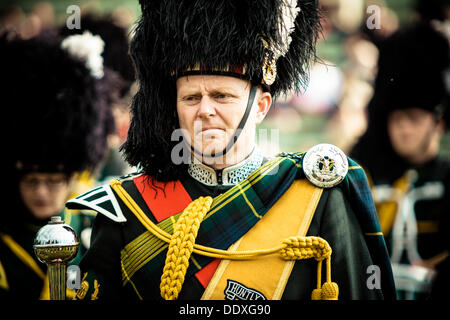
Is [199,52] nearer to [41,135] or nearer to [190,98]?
[190,98]

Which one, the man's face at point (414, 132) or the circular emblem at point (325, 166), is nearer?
the circular emblem at point (325, 166)

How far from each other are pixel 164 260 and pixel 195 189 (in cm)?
41

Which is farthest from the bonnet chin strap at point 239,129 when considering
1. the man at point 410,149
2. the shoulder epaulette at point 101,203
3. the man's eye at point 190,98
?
the man at point 410,149

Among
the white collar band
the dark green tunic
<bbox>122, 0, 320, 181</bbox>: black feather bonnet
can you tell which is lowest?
the dark green tunic

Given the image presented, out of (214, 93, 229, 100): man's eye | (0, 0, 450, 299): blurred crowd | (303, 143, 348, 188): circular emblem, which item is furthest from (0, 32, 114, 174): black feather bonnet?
(303, 143, 348, 188): circular emblem

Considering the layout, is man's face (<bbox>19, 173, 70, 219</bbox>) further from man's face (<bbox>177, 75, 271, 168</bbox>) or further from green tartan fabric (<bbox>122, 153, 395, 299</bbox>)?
man's face (<bbox>177, 75, 271, 168</bbox>)

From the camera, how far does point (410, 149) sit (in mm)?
6656

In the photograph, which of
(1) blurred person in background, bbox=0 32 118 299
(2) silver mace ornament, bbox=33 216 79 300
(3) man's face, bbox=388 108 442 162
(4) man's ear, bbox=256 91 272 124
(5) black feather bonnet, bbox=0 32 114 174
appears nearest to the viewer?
(2) silver mace ornament, bbox=33 216 79 300

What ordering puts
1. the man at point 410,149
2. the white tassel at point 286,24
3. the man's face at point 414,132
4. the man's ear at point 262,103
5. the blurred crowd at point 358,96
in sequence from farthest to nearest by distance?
the man's face at point 414,132
the man at point 410,149
the blurred crowd at point 358,96
the man's ear at point 262,103
the white tassel at point 286,24

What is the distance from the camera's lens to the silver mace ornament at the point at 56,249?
2.87 meters

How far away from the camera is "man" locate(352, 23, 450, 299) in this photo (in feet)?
20.5

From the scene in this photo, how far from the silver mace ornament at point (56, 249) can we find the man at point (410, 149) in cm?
383

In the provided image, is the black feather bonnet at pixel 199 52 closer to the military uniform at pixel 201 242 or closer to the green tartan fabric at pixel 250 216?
the military uniform at pixel 201 242
